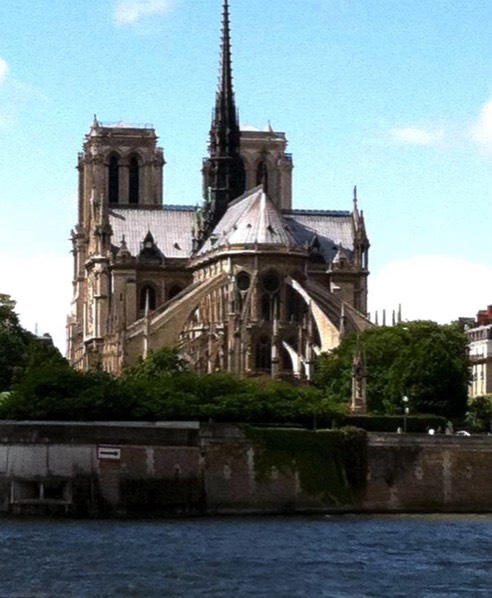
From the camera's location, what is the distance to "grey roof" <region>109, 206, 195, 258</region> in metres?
185

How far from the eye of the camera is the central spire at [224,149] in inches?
7121

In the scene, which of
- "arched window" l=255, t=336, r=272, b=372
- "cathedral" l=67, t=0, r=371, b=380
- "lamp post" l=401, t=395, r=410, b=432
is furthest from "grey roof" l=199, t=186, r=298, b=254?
"lamp post" l=401, t=395, r=410, b=432

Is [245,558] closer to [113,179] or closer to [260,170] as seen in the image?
[113,179]

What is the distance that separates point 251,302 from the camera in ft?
533

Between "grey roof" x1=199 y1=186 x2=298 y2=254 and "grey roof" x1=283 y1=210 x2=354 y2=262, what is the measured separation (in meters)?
12.8

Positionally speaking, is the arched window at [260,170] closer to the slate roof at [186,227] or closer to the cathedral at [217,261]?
the cathedral at [217,261]

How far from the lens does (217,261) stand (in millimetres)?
168250

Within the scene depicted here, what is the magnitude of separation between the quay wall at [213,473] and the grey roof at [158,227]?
91446mm

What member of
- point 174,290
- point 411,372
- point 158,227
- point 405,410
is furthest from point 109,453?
point 158,227

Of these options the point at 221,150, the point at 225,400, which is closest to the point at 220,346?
the point at 221,150

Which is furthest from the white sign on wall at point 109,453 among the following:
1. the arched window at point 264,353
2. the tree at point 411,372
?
the arched window at point 264,353

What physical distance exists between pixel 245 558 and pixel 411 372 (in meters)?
58.2

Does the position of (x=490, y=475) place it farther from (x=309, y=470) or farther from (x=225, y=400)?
(x=225, y=400)

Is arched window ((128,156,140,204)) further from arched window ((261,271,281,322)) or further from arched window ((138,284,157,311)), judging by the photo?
arched window ((261,271,281,322))
